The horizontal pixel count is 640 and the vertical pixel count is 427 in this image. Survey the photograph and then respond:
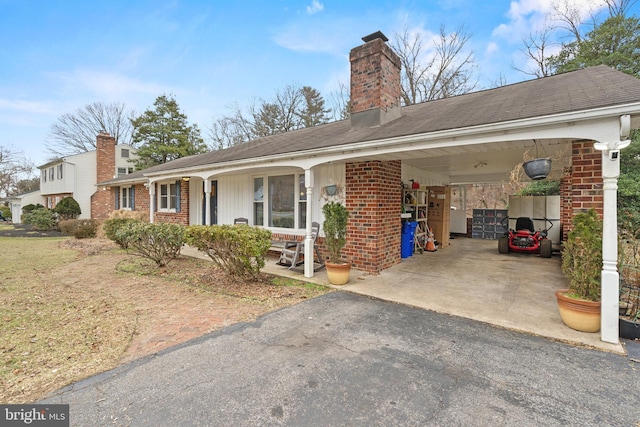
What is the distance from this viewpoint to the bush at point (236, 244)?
16.8 ft

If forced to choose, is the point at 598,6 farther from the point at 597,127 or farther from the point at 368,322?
the point at 368,322

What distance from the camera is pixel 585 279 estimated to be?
135 inches

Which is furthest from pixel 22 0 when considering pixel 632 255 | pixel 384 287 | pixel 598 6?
pixel 598 6

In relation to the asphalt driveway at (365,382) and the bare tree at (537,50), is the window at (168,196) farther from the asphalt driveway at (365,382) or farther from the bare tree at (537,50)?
the bare tree at (537,50)

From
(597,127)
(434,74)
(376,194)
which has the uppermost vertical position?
(434,74)

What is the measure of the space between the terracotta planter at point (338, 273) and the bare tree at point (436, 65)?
52.7 ft

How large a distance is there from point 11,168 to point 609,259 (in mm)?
45518

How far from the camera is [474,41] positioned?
17000 mm

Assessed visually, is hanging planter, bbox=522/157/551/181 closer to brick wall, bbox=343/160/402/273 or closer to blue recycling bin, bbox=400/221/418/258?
brick wall, bbox=343/160/402/273

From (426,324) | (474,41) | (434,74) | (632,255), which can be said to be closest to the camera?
(426,324)

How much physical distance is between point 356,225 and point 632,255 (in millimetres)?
4361

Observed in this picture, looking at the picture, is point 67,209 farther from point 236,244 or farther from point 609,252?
point 609,252

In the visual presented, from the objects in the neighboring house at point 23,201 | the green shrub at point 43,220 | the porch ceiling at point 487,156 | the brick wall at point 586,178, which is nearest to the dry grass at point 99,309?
the porch ceiling at point 487,156

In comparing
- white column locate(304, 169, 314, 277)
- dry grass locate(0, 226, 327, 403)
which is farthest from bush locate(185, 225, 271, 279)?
white column locate(304, 169, 314, 277)
